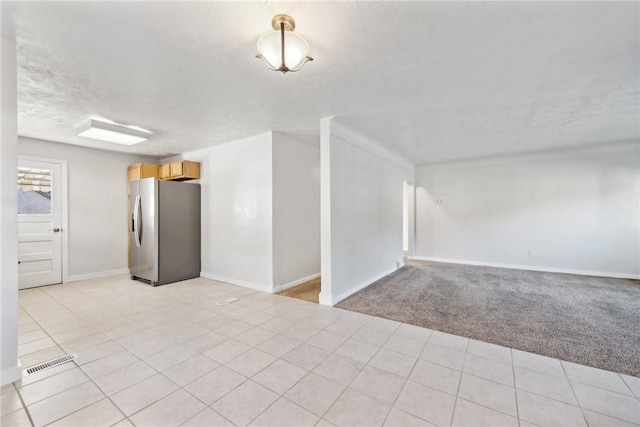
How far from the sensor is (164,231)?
15.8 feet

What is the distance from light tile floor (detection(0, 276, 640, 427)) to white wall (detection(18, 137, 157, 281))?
2161mm

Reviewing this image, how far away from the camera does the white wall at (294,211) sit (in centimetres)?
437

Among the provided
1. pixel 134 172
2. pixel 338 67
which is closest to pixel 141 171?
pixel 134 172

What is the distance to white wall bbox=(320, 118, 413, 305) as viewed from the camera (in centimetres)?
369

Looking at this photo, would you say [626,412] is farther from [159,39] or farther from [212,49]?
[159,39]

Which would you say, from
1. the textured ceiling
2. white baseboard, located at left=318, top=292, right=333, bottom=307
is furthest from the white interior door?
white baseboard, located at left=318, top=292, right=333, bottom=307

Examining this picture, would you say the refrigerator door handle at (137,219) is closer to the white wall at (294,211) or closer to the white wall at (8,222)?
the white wall at (294,211)

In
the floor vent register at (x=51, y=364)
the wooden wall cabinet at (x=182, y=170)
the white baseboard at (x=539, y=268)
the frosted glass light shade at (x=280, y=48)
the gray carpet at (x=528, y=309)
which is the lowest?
the gray carpet at (x=528, y=309)

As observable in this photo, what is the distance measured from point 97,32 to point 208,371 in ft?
8.64

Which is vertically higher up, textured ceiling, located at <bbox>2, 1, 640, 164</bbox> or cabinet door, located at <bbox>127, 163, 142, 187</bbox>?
textured ceiling, located at <bbox>2, 1, 640, 164</bbox>

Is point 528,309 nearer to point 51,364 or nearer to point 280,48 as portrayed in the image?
point 280,48

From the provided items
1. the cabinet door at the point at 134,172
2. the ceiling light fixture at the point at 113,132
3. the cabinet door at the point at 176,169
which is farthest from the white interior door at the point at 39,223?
the cabinet door at the point at 176,169

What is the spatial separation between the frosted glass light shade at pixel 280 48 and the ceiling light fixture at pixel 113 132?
10.4 feet

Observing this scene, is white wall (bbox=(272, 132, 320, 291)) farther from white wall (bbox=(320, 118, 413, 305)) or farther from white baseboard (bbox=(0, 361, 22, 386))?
white baseboard (bbox=(0, 361, 22, 386))
